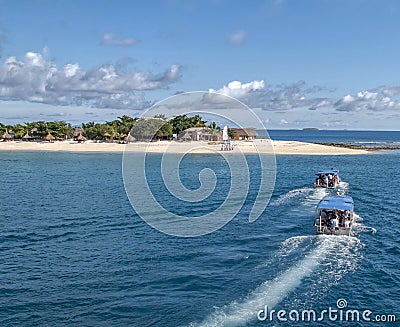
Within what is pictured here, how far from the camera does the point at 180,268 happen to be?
90.6ft

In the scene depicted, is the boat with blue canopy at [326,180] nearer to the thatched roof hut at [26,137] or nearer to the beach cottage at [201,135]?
the beach cottage at [201,135]

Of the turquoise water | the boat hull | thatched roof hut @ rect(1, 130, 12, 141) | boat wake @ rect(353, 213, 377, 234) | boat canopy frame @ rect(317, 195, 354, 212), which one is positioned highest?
thatched roof hut @ rect(1, 130, 12, 141)

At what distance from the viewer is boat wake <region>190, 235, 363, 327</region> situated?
2164 cm

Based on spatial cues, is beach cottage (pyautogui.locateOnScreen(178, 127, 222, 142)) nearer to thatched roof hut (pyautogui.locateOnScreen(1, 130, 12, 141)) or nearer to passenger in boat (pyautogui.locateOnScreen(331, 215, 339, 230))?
thatched roof hut (pyautogui.locateOnScreen(1, 130, 12, 141))

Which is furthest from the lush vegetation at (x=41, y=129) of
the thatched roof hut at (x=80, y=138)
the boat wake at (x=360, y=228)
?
the boat wake at (x=360, y=228)

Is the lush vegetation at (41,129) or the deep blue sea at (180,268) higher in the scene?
the lush vegetation at (41,129)

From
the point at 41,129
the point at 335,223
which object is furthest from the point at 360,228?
the point at 41,129

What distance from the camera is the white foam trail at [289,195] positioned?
50156 mm

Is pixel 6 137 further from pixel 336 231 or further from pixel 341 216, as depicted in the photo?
pixel 336 231

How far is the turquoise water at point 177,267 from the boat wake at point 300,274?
0.07 m

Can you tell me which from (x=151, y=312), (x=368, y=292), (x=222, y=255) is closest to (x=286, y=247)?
(x=222, y=255)

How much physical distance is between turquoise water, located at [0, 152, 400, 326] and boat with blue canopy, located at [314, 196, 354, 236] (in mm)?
826

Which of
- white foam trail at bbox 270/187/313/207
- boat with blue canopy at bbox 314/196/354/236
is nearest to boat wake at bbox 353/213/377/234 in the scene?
boat with blue canopy at bbox 314/196/354/236

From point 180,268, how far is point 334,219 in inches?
549
